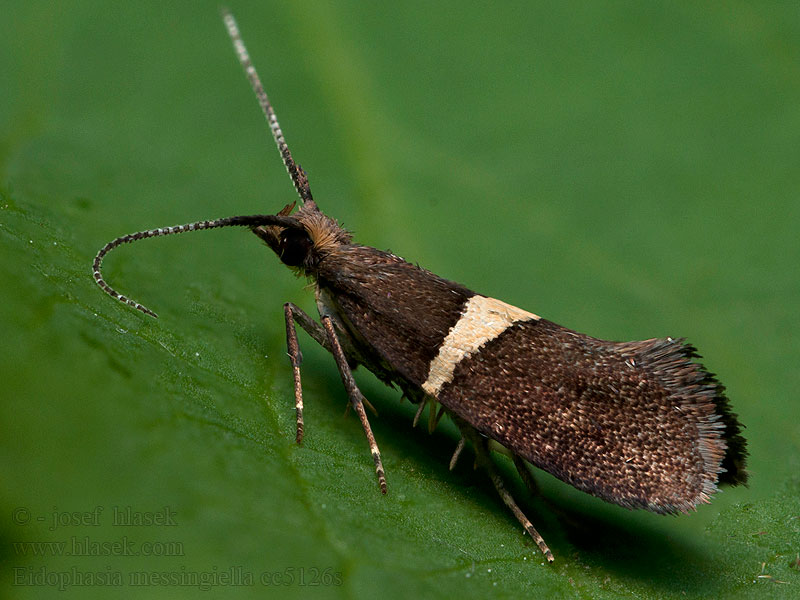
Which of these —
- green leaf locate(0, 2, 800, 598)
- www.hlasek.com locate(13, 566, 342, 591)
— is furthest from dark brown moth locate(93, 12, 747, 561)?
www.hlasek.com locate(13, 566, 342, 591)

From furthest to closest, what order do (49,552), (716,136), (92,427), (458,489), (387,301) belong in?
(716,136) → (387,301) → (458,489) → (92,427) → (49,552)

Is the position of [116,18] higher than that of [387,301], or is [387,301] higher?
[116,18]

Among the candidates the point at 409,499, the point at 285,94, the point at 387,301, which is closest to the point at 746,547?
the point at 409,499

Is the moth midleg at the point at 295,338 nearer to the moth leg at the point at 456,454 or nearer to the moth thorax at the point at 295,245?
the moth thorax at the point at 295,245

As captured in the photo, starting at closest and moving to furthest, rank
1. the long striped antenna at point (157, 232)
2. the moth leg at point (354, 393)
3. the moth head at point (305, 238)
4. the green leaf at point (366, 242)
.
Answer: the green leaf at point (366, 242)
the moth leg at point (354, 393)
the long striped antenna at point (157, 232)
the moth head at point (305, 238)

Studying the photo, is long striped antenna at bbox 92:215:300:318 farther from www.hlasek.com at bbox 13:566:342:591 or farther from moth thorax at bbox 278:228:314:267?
www.hlasek.com at bbox 13:566:342:591

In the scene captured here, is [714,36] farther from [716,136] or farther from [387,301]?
[387,301]

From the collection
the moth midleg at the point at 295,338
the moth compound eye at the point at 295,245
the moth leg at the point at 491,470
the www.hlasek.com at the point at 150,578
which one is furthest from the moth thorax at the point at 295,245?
the www.hlasek.com at the point at 150,578

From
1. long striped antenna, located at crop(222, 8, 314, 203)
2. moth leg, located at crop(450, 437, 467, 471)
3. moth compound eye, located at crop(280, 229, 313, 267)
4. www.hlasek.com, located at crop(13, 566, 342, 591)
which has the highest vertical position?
long striped antenna, located at crop(222, 8, 314, 203)
